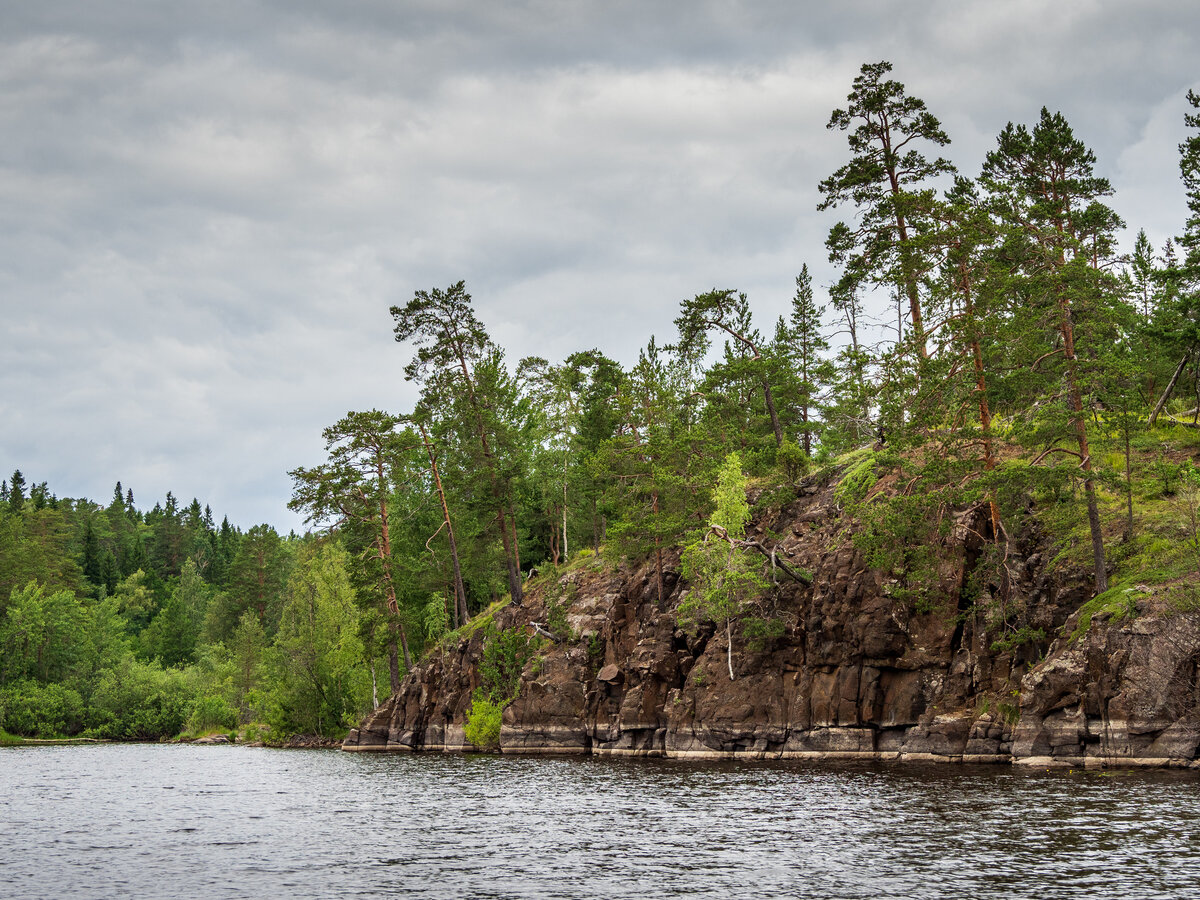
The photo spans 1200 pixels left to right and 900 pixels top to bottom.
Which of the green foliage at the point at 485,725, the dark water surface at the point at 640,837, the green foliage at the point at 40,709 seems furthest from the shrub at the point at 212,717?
the dark water surface at the point at 640,837

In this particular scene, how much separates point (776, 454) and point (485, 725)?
2673 cm

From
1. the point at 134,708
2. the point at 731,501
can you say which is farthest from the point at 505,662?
the point at 134,708

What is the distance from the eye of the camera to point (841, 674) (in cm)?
4450

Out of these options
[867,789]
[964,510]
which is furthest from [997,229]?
[867,789]

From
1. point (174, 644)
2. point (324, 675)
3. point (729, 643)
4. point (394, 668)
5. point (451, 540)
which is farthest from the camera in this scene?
point (174, 644)

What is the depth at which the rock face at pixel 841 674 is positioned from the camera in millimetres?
33031

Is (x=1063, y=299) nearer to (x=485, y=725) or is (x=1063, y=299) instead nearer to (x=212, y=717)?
(x=485, y=725)

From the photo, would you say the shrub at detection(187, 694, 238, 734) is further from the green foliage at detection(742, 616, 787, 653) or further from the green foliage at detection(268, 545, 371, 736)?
the green foliage at detection(742, 616, 787, 653)

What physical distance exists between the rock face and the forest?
139cm

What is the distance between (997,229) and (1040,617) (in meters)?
16.5

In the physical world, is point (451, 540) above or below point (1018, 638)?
above

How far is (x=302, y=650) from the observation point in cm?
8150

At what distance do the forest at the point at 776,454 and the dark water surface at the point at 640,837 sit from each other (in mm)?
12260

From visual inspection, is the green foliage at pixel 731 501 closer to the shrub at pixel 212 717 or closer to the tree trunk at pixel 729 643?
the tree trunk at pixel 729 643
